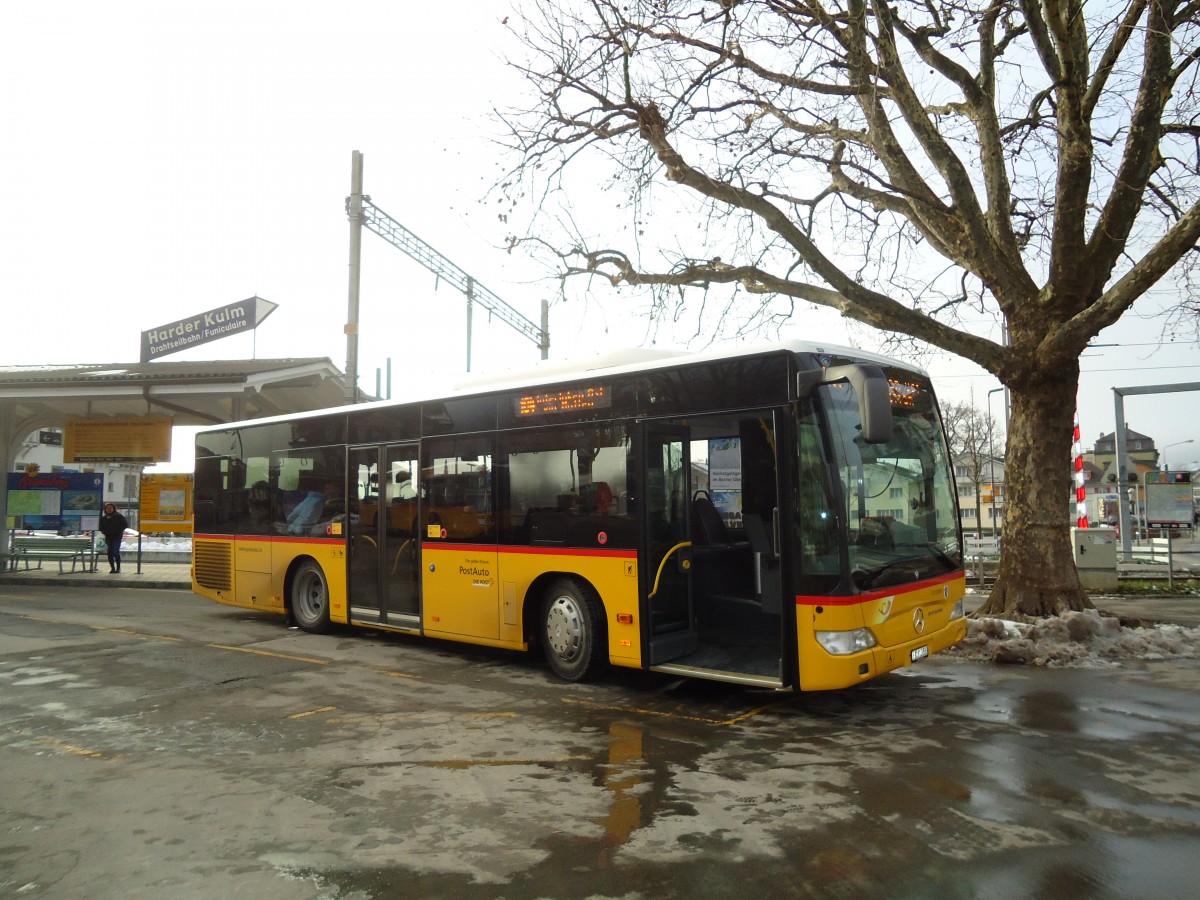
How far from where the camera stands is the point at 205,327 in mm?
25438

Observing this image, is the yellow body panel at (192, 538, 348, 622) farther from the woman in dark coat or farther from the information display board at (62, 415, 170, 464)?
the woman in dark coat

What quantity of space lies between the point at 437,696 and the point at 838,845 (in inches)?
180

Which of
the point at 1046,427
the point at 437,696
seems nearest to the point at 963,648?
the point at 1046,427

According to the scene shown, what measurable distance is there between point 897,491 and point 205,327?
2314 centimetres

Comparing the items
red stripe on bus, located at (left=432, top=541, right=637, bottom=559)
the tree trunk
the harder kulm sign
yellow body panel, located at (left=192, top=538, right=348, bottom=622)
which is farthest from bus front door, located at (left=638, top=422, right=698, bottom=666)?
the harder kulm sign

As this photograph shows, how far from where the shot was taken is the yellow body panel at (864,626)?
21.6 feet

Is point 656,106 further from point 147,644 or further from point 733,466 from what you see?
point 147,644

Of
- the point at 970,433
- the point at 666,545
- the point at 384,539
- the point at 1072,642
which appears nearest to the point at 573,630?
the point at 666,545

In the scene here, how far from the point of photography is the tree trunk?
10680 mm

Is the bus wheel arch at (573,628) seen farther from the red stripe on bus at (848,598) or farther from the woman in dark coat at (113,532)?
the woman in dark coat at (113,532)

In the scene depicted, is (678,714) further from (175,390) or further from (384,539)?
(175,390)

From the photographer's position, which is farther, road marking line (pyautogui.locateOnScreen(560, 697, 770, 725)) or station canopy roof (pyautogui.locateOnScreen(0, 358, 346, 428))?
station canopy roof (pyautogui.locateOnScreen(0, 358, 346, 428))

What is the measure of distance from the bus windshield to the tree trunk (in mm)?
3358

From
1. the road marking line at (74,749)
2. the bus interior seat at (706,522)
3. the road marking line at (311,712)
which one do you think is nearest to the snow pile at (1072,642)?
the bus interior seat at (706,522)
